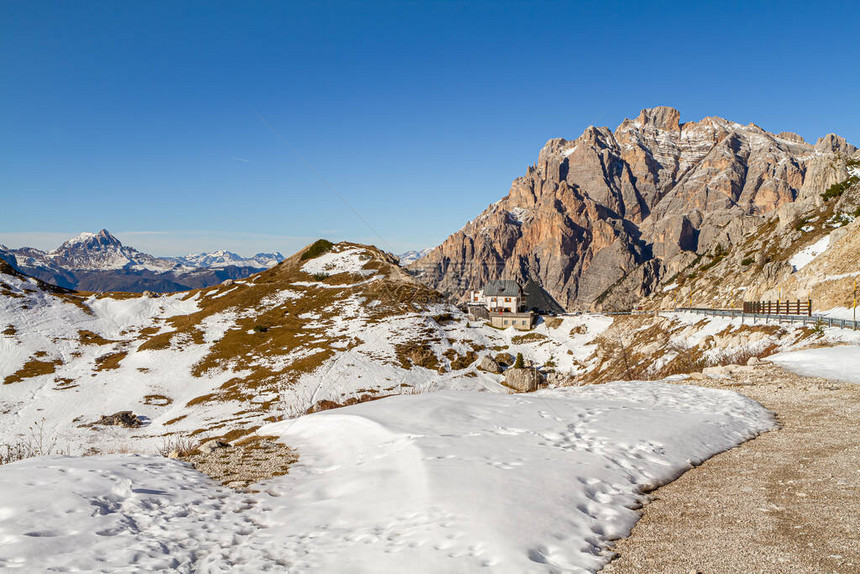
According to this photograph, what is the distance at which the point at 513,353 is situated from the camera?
297 feet

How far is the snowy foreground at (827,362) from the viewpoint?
75.0 ft

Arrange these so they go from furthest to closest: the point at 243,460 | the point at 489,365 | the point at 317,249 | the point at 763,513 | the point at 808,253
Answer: the point at 317,249
the point at 808,253
the point at 489,365
the point at 243,460
the point at 763,513

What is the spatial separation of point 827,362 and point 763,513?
23.2 m

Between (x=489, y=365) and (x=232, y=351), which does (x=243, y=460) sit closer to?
(x=489, y=365)

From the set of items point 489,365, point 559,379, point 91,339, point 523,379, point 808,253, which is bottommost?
point 523,379

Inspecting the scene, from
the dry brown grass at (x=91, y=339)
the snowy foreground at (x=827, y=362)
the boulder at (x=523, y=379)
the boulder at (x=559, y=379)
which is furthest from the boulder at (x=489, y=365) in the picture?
the dry brown grass at (x=91, y=339)

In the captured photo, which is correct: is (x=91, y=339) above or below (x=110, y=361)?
above

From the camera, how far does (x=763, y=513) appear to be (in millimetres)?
8469

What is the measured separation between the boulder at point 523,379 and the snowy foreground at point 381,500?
61.8 meters

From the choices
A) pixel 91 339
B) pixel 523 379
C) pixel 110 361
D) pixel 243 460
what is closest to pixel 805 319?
pixel 523 379

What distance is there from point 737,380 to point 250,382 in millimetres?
66893

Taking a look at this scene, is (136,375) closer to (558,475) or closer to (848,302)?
(558,475)

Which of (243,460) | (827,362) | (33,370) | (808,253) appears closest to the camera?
(243,460)

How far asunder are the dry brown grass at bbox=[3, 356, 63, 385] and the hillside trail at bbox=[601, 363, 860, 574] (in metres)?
96.6
